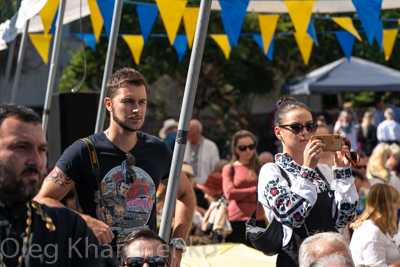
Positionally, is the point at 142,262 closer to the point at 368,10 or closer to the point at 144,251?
the point at 144,251

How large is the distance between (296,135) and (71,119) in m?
3.00

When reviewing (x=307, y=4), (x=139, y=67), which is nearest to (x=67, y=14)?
(x=307, y=4)

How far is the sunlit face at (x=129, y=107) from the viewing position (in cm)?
349

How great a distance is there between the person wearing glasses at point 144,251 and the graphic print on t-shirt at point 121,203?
0.55 m

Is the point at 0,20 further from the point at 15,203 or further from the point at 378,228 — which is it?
the point at 15,203

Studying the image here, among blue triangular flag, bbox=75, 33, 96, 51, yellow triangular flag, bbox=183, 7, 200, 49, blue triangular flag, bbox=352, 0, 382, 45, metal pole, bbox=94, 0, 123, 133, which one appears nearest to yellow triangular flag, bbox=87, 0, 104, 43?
yellow triangular flag, bbox=183, 7, 200, 49

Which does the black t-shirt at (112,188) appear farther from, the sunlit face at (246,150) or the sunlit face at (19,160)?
the sunlit face at (246,150)

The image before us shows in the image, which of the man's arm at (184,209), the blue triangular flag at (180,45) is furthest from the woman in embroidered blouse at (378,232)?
the blue triangular flag at (180,45)

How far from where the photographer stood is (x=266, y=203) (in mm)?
3594

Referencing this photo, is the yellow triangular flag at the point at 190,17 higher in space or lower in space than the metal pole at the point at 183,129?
higher

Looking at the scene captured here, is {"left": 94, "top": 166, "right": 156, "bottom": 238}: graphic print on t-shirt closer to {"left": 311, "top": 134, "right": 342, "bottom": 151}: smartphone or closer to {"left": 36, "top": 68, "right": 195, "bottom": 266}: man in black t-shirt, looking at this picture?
{"left": 36, "top": 68, "right": 195, "bottom": 266}: man in black t-shirt

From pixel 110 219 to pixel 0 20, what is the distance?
541 cm

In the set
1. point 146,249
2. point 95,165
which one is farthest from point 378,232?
point 146,249

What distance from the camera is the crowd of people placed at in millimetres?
1985
